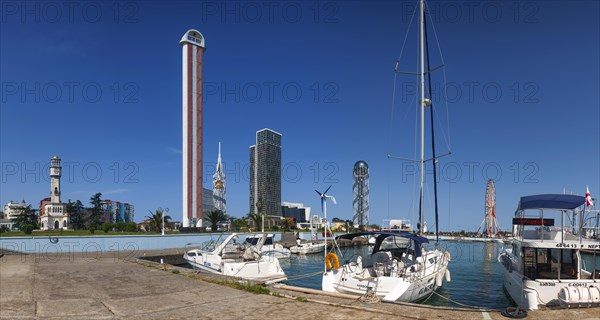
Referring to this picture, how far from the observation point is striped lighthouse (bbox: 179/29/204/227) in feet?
296

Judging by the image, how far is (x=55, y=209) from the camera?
115812 mm

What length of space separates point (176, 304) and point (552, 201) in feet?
47.9

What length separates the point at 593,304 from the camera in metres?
13.5

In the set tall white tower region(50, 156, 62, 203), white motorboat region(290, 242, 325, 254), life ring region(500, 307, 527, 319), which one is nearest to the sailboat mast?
life ring region(500, 307, 527, 319)

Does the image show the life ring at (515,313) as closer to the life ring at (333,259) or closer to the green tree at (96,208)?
the life ring at (333,259)

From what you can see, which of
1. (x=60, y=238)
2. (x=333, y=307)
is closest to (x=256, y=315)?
(x=333, y=307)

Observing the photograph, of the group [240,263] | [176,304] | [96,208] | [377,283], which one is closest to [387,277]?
[377,283]

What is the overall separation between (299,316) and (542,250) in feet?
37.9

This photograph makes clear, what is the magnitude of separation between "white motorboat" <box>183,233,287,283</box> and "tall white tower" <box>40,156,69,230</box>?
309 ft

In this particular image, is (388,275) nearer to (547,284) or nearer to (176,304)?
(547,284)

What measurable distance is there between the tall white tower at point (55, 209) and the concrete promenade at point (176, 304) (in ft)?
342

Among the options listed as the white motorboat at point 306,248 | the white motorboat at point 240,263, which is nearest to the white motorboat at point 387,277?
the white motorboat at point 240,263

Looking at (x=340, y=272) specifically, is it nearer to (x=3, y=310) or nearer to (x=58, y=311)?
(x=58, y=311)

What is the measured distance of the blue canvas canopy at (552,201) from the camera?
1582cm
